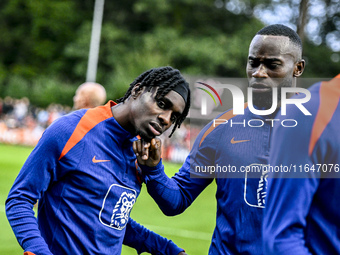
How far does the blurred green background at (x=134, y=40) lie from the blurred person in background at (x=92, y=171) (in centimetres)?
2941

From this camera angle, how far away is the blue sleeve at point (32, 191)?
2.59 m

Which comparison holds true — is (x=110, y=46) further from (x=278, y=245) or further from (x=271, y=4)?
(x=278, y=245)

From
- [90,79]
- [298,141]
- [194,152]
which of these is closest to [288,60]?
[194,152]

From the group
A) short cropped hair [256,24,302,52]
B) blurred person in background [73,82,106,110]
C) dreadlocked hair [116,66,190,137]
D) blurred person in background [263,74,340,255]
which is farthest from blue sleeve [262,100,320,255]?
blurred person in background [73,82,106,110]

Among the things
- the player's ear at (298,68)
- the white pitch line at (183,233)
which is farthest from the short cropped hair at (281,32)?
the white pitch line at (183,233)

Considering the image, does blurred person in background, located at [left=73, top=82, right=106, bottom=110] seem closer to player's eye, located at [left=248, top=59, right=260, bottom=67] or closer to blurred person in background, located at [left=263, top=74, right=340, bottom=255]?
player's eye, located at [left=248, top=59, right=260, bottom=67]

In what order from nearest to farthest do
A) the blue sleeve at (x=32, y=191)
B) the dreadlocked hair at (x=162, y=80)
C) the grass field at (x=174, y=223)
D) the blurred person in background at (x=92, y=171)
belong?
the blue sleeve at (x=32, y=191)
the blurred person in background at (x=92, y=171)
the dreadlocked hair at (x=162, y=80)
the grass field at (x=174, y=223)

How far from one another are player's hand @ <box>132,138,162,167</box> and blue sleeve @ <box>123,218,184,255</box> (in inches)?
24.1

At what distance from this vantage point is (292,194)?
63.3 inches

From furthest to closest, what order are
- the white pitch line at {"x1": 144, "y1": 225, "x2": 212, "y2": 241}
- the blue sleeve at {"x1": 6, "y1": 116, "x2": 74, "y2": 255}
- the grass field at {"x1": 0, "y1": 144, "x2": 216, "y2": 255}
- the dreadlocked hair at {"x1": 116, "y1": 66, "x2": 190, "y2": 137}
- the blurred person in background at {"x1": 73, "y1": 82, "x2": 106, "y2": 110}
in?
the white pitch line at {"x1": 144, "y1": 225, "x2": 212, "y2": 241}
the blurred person in background at {"x1": 73, "y1": 82, "x2": 106, "y2": 110}
the grass field at {"x1": 0, "y1": 144, "x2": 216, "y2": 255}
the dreadlocked hair at {"x1": 116, "y1": 66, "x2": 190, "y2": 137}
the blue sleeve at {"x1": 6, "y1": 116, "x2": 74, "y2": 255}

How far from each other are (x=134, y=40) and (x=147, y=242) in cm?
3391

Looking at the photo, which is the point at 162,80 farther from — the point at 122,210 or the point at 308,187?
the point at 308,187

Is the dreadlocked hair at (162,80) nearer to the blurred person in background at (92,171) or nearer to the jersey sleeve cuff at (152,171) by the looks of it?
the blurred person in background at (92,171)

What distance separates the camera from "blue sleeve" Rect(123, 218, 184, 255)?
130 inches
